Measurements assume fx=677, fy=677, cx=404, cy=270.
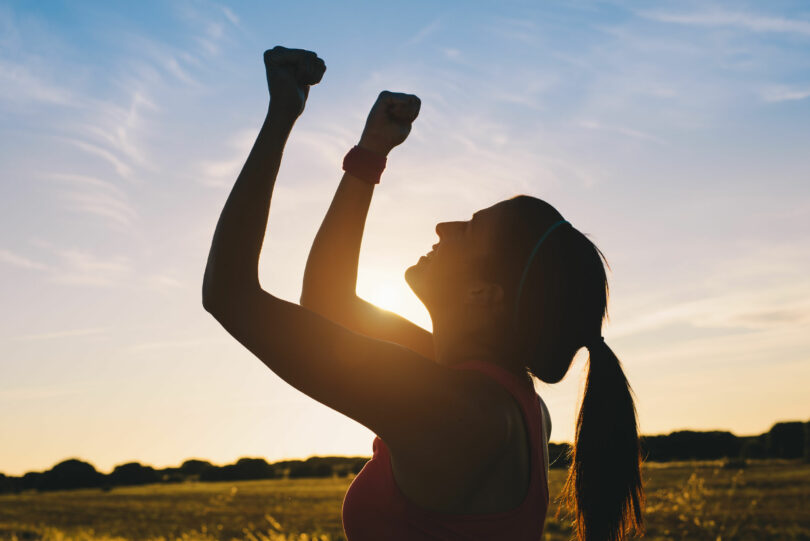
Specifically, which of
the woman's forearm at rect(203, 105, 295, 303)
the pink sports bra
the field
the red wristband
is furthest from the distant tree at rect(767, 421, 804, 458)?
the woman's forearm at rect(203, 105, 295, 303)

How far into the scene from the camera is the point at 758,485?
27266 mm

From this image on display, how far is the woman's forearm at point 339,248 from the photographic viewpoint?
9.32 feet

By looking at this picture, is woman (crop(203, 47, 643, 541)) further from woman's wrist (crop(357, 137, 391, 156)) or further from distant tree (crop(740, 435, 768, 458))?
distant tree (crop(740, 435, 768, 458))

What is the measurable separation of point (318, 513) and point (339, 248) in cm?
2491

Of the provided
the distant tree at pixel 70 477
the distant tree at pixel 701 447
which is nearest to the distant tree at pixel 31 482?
the distant tree at pixel 70 477

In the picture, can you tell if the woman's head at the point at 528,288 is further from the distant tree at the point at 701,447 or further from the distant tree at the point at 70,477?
the distant tree at the point at 70,477

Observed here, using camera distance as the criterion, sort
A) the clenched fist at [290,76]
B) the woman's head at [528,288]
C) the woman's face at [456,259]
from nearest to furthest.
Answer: the clenched fist at [290,76] < the woman's head at [528,288] < the woman's face at [456,259]

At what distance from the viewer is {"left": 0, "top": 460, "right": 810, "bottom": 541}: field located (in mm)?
16672

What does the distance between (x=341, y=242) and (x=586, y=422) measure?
48.2 inches

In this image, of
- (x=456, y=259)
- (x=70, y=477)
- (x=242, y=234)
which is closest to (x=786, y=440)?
(x=70, y=477)

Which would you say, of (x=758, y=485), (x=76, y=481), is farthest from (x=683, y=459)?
(x=76, y=481)

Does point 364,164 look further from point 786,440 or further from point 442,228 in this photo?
point 786,440

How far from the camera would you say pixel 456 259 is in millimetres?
2514

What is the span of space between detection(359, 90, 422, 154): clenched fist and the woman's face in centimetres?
43
